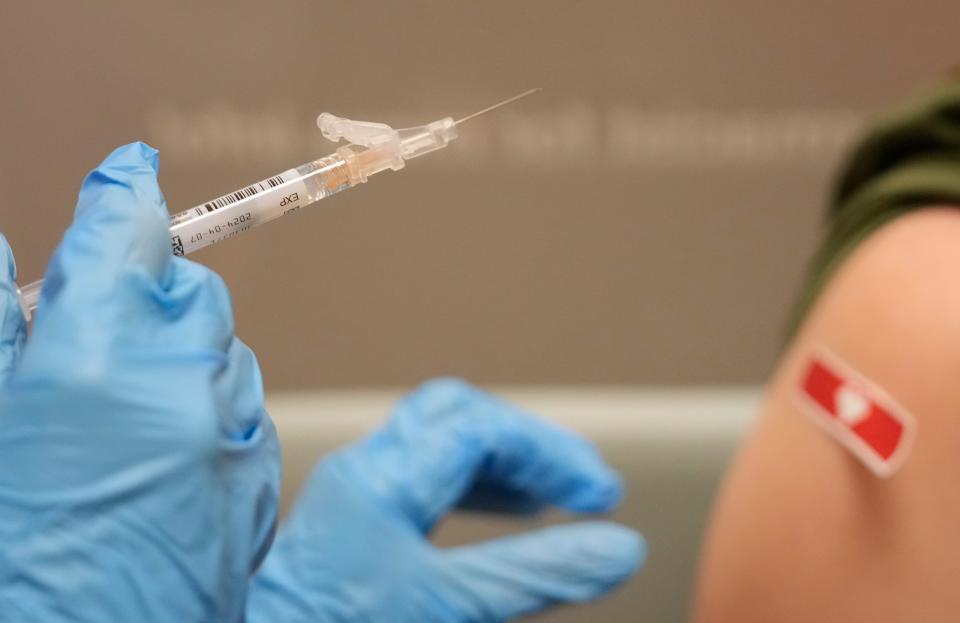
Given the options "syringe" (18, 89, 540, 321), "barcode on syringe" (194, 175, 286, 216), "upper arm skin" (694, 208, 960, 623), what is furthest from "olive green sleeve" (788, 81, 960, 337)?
"barcode on syringe" (194, 175, 286, 216)

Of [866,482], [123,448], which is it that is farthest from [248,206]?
[866,482]

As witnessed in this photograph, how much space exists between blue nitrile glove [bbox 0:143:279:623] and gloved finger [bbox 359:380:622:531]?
273mm

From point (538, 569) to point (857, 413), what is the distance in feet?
1.16

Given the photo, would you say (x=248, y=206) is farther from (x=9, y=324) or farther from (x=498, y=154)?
(x=498, y=154)

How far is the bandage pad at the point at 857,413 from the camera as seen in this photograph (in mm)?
655

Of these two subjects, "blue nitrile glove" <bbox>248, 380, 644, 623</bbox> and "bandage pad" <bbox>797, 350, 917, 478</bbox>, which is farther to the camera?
"blue nitrile glove" <bbox>248, 380, 644, 623</bbox>

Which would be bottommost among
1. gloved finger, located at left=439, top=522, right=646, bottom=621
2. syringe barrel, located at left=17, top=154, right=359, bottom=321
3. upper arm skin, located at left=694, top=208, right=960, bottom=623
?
gloved finger, located at left=439, top=522, right=646, bottom=621

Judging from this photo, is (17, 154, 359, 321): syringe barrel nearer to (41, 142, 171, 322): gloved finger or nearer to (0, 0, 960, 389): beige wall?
(41, 142, 171, 322): gloved finger

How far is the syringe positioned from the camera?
2.07ft

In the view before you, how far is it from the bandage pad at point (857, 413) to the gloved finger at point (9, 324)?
26.8 inches

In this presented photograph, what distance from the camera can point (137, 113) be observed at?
1060 mm

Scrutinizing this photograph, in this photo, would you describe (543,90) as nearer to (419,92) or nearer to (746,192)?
(419,92)

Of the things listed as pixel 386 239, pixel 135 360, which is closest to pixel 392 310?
pixel 386 239

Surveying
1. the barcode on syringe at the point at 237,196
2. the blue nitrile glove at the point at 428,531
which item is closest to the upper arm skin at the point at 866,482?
the blue nitrile glove at the point at 428,531
